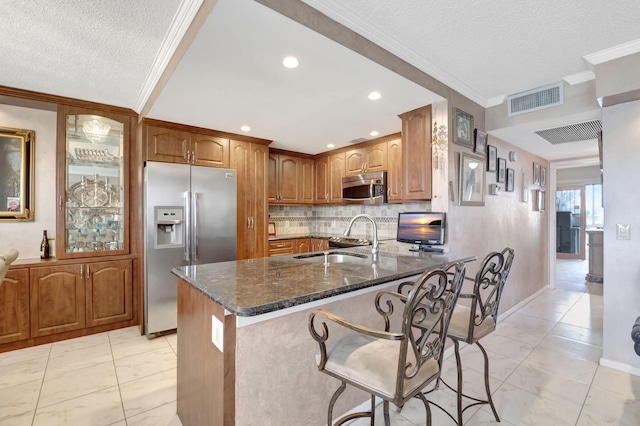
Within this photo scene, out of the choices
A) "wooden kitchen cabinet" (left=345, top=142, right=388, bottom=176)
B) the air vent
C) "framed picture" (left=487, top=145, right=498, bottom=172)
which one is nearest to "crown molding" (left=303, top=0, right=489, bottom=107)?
"framed picture" (left=487, top=145, right=498, bottom=172)

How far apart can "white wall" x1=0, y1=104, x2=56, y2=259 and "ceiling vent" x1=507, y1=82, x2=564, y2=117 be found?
4874 millimetres

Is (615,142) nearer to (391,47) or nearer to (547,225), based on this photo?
(391,47)

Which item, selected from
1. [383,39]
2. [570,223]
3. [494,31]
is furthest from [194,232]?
[570,223]

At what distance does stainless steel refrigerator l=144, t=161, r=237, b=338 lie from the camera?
3.06 meters

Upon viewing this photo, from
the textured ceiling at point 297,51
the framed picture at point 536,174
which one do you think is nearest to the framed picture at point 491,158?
the textured ceiling at point 297,51

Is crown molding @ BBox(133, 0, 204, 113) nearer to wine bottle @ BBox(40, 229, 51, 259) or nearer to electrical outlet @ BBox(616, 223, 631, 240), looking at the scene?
wine bottle @ BBox(40, 229, 51, 259)

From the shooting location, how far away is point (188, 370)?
1618 millimetres

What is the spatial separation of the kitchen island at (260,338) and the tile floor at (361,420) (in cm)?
45

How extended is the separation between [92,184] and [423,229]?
11.4 ft

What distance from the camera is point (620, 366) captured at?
92.2 inches

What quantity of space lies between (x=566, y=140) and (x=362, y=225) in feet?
8.97

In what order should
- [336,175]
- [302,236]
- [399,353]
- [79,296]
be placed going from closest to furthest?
[399,353] → [79,296] → [336,175] → [302,236]

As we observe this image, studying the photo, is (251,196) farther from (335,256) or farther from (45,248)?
(45,248)

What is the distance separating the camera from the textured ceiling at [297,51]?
1712mm
